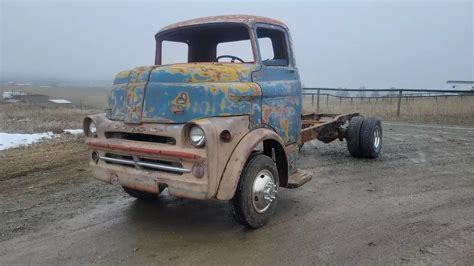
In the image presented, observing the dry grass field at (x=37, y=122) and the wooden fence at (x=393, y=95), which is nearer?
the dry grass field at (x=37, y=122)

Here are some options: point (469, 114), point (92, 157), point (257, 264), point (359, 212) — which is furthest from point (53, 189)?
point (469, 114)

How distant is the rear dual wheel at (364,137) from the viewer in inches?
307

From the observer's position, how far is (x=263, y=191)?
4.29 meters

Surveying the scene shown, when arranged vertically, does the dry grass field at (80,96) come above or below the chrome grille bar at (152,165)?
below

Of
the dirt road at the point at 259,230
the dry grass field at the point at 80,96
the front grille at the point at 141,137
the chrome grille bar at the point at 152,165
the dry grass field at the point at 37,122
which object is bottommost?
the dry grass field at the point at 80,96

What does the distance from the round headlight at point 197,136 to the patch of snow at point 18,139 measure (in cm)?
690

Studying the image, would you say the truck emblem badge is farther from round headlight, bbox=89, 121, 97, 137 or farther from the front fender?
round headlight, bbox=89, 121, 97, 137

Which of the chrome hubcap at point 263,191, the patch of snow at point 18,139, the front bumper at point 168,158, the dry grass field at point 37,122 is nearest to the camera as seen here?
the front bumper at point 168,158

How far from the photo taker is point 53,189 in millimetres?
5945

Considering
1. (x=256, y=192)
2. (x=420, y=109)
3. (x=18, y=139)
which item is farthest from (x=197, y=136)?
(x=420, y=109)

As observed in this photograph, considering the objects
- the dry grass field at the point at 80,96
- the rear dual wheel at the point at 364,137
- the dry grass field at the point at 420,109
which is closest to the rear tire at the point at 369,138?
the rear dual wheel at the point at 364,137

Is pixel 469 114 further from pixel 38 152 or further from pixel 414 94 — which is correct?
pixel 38 152

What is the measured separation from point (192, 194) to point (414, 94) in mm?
17256

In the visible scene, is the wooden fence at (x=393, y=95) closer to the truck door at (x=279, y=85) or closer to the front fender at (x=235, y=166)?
the truck door at (x=279, y=85)
